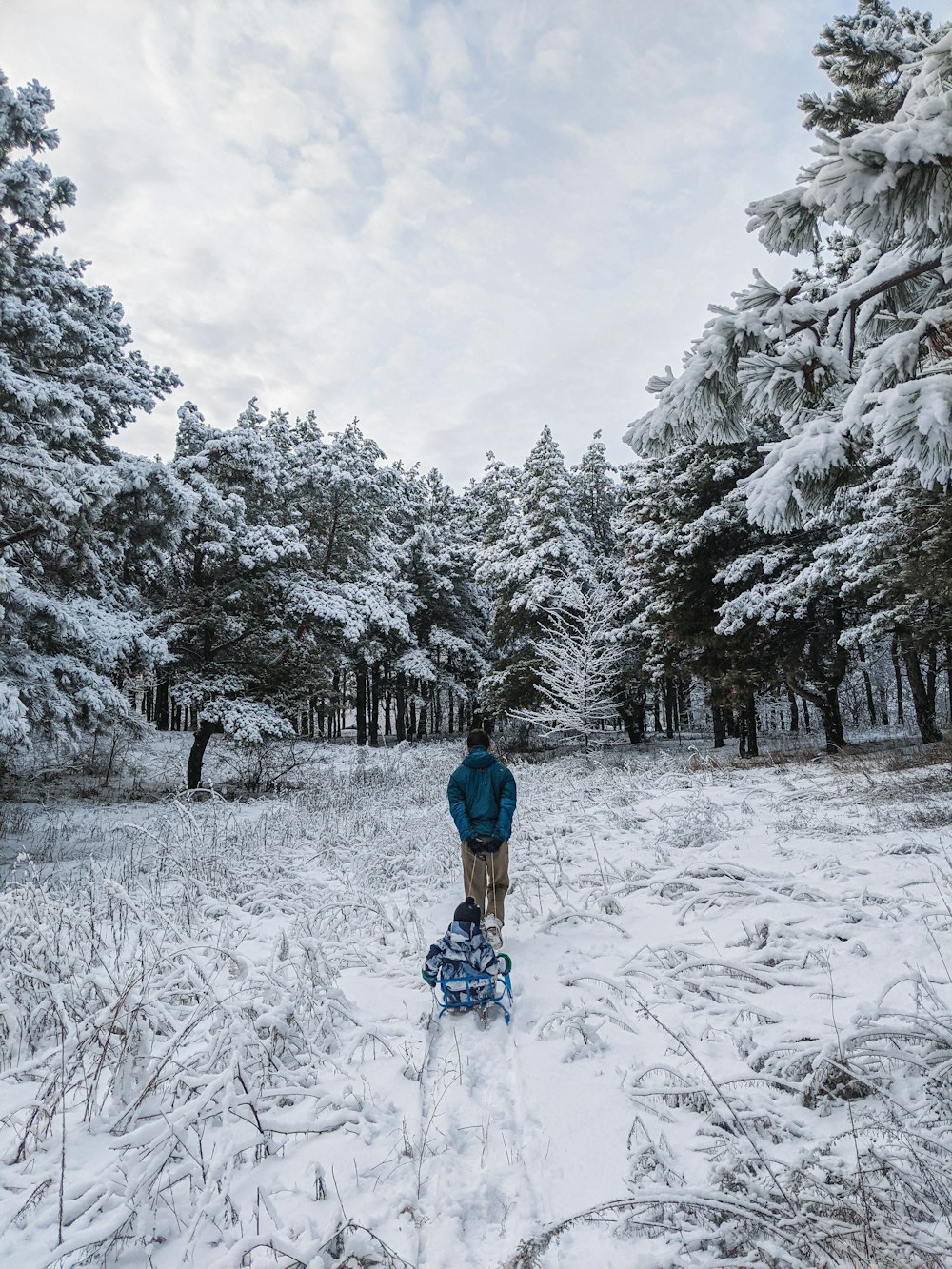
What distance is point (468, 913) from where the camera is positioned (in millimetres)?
4625

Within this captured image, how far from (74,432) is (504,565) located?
17.9 metres

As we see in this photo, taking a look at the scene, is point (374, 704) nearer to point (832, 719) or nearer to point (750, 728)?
point (750, 728)

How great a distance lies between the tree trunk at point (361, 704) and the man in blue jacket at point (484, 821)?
25126 millimetres

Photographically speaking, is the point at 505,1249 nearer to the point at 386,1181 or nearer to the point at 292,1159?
the point at 386,1181

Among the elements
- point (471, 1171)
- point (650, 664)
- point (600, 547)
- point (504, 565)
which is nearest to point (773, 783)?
point (650, 664)

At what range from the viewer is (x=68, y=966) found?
14.2ft

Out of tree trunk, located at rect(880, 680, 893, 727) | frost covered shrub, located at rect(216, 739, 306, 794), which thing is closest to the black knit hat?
frost covered shrub, located at rect(216, 739, 306, 794)

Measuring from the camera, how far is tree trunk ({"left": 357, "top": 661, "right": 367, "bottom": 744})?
3123 cm

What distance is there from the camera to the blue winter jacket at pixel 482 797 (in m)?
5.90

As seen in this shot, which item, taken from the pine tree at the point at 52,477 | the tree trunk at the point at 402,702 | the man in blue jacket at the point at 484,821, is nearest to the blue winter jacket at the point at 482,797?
the man in blue jacket at the point at 484,821

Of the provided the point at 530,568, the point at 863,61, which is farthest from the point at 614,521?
the point at 863,61

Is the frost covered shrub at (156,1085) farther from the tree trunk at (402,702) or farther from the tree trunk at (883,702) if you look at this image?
the tree trunk at (883,702)

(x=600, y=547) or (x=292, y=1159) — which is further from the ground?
(x=600, y=547)

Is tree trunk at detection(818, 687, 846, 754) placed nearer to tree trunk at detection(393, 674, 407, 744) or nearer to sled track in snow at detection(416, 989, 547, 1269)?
sled track in snow at detection(416, 989, 547, 1269)
